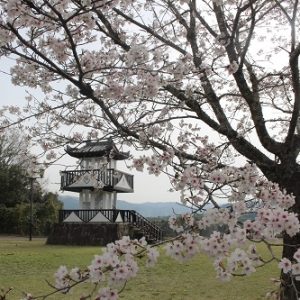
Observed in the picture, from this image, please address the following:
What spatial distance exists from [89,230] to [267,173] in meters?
16.7

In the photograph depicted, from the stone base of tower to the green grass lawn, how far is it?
773cm

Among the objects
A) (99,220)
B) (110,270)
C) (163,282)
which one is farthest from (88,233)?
(110,270)

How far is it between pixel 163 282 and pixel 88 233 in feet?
39.9

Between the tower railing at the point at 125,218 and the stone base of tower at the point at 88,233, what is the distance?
2.11 ft

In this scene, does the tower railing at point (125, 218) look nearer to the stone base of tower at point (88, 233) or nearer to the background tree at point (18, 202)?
the stone base of tower at point (88, 233)

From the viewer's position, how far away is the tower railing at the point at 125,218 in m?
21.5

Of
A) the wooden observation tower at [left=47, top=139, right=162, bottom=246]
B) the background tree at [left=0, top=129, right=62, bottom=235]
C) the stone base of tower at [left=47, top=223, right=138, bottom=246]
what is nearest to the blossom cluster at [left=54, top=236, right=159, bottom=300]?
the wooden observation tower at [left=47, top=139, right=162, bottom=246]

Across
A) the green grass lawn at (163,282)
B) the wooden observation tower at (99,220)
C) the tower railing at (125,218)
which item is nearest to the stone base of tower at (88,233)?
the wooden observation tower at (99,220)

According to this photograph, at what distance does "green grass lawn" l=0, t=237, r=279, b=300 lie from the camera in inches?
300

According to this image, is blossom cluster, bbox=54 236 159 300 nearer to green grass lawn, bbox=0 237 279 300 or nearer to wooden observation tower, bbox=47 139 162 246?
green grass lawn, bbox=0 237 279 300

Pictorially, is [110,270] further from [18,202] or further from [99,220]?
[18,202]

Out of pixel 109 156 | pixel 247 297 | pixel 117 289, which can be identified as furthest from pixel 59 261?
pixel 117 289

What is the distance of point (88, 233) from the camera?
814 inches

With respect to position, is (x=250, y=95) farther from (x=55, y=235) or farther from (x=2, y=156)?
(x=2, y=156)
